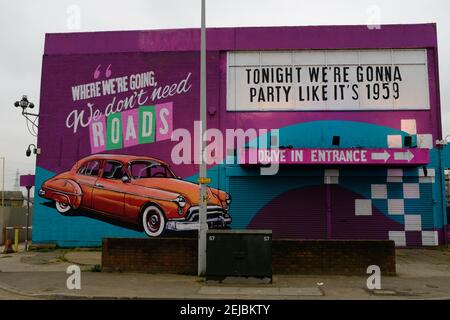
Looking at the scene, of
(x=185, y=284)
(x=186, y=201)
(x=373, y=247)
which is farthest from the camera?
(x=186, y=201)

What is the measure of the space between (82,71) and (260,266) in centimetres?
1347

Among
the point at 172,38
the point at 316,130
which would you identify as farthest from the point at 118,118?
the point at 316,130

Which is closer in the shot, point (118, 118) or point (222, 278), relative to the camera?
point (222, 278)

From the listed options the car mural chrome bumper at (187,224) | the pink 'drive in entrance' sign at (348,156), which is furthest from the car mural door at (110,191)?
the pink 'drive in entrance' sign at (348,156)

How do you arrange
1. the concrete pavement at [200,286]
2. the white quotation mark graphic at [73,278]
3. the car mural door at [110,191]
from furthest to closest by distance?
the car mural door at [110,191], the white quotation mark graphic at [73,278], the concrete pavement at [200,286]

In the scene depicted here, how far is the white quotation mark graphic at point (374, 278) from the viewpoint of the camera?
1102 cm

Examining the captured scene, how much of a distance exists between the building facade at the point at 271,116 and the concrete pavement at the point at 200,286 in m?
5.31

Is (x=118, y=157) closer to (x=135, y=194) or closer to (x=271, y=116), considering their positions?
(x=135, y=194)

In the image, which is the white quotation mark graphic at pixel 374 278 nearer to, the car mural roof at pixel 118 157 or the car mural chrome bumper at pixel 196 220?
the car mural chrome bumper at pixel 196 220

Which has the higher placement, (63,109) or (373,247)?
(63,109)

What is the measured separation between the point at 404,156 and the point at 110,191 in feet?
37.6

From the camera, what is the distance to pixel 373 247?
41.4ft

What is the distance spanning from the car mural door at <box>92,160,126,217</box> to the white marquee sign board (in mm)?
5377

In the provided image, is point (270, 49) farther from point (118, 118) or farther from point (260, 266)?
point (260, 266)
